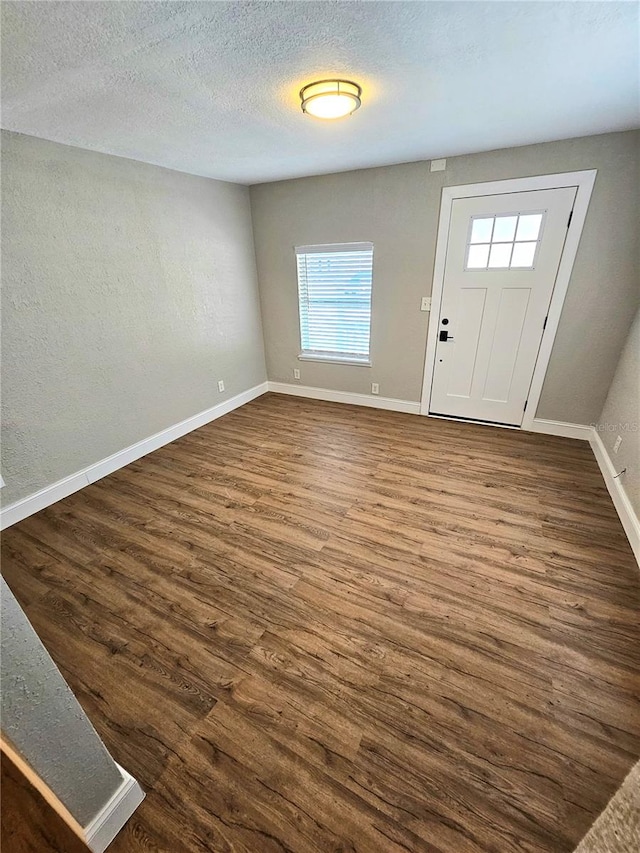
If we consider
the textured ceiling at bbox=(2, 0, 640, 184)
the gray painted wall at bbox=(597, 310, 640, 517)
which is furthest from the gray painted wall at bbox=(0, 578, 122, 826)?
the gray painted wall at bbox=(597, 310, 640, 517)

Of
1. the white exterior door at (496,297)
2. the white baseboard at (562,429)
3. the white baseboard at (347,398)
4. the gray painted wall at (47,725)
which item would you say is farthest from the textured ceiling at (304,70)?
the white baseboard at (347,398)

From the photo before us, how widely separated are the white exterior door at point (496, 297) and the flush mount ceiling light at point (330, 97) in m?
1.71

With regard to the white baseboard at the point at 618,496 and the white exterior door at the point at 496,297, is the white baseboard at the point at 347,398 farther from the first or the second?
the white baseboard at the point at 618,496

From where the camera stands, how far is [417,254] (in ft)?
11.0

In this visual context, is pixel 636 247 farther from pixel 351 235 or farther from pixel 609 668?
pixel 609 668

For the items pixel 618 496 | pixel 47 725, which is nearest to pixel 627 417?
pixel 618 496

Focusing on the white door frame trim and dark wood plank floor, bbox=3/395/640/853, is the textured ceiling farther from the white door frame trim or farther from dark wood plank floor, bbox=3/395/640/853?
dark wood plank floor, bbox=3/395/640/853

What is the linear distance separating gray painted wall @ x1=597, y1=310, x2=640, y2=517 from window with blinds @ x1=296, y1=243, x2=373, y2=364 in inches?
90.1

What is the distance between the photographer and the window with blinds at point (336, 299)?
3.72 meters

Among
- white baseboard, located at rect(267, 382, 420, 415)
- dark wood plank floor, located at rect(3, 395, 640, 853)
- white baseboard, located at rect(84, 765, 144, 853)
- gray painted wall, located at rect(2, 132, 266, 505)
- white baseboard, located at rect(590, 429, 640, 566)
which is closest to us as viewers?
white baseboard, located at rect(84, 765, 144, 853)

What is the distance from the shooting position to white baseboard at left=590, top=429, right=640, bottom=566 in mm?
2100

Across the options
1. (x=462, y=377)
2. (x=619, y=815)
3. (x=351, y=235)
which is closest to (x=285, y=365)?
(x=351, y=235)

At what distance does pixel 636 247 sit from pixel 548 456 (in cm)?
173

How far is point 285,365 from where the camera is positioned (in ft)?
15.0
